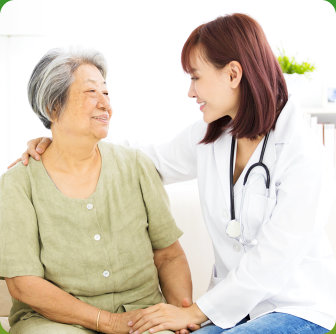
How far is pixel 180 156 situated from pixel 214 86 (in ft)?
1.22

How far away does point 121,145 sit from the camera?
1893 mm

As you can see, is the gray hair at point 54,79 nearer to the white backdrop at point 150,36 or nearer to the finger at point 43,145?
the finger at point 43,145

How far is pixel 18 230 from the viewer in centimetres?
163

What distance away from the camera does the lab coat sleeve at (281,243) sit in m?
1.52

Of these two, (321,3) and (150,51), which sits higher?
(321,3)

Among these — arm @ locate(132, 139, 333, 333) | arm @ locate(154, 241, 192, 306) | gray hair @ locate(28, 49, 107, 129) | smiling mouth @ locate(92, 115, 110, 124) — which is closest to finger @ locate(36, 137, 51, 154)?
gray hair @ locate(28, 49, 107, 129)

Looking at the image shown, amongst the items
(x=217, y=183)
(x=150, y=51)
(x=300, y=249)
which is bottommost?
(x=300, y=249)

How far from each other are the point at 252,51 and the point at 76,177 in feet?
2.31

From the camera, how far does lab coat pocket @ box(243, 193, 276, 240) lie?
1.62m

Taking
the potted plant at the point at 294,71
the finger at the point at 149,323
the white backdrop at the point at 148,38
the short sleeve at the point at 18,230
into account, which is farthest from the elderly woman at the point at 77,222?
the white backdrop at the point at 148,38

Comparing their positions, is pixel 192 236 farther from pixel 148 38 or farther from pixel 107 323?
pixel 148 38

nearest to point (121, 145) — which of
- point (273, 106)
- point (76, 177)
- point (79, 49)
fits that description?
point (76, 177)

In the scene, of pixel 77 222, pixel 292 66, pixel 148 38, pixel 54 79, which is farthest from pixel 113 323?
pixel 148 38

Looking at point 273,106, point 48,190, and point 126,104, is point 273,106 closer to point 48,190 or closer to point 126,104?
point 48,190
